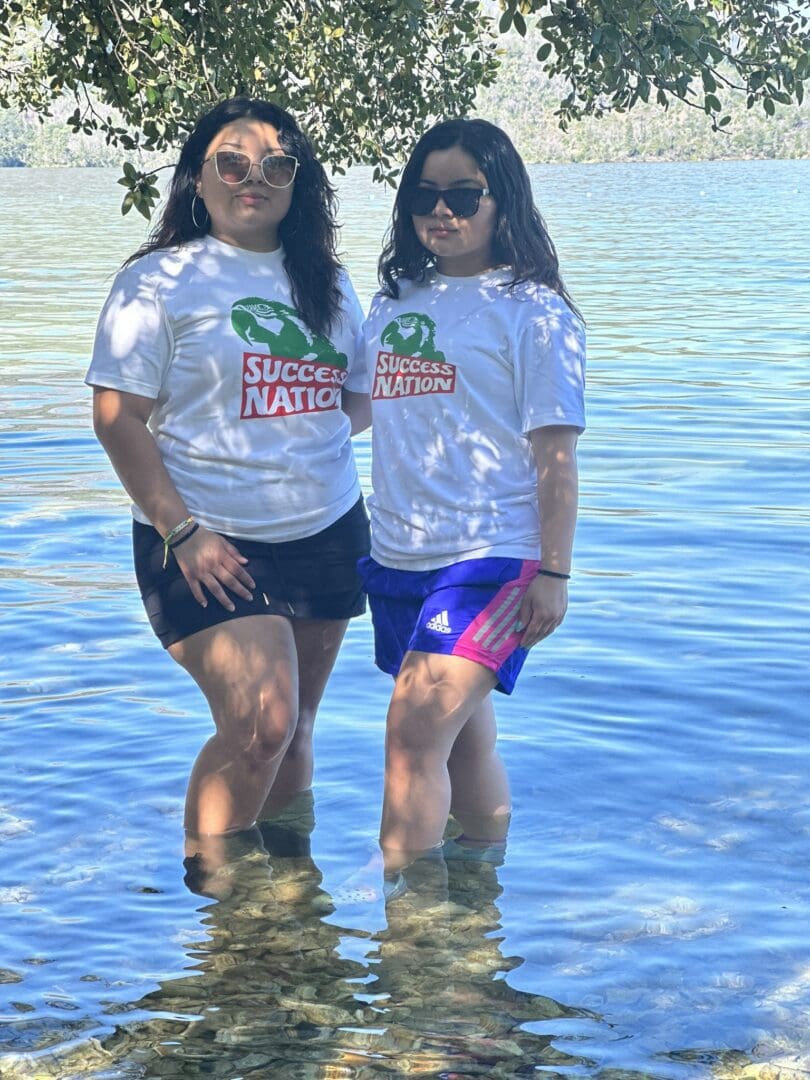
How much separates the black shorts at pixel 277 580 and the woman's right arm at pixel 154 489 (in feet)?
0.25

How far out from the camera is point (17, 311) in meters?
32.9

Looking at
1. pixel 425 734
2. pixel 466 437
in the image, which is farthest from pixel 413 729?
pixel 466 437

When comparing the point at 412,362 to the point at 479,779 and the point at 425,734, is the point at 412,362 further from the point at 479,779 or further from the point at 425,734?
the point at 479,779

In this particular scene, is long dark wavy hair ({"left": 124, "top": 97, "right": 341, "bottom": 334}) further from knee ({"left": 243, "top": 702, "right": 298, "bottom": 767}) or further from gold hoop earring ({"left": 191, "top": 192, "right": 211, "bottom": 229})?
knee ({"left": 243, "top": 702, "right": 298, "bottom": 767})

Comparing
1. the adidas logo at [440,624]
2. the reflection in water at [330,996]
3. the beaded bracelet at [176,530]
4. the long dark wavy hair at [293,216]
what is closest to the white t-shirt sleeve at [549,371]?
the adidas logo at [440,624]

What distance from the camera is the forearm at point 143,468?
489cm

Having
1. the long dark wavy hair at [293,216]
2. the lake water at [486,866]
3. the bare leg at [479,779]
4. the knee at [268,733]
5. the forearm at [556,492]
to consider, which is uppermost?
the long dark wavy hair at [293,216]

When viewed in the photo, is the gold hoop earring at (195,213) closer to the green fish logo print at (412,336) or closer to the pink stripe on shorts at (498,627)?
the green fish logo print at (412,336)

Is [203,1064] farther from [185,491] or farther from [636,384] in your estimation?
[636,384]

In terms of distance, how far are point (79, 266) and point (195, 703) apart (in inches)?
1568

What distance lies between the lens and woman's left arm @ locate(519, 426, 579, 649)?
482 cm

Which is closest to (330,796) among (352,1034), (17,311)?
(352,1034)

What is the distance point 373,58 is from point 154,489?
4.10 m

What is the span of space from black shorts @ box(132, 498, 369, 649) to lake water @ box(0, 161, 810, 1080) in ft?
3.75
